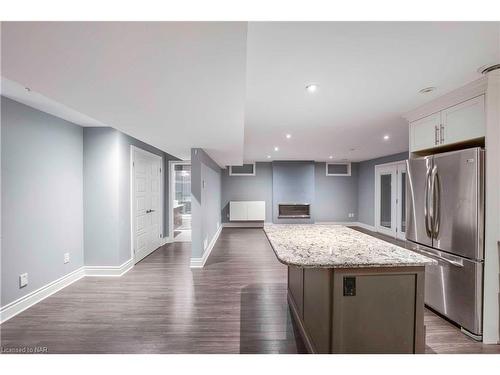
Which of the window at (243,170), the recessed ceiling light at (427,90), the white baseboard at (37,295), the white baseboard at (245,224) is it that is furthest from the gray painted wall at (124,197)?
the white baseboard at (245,224)

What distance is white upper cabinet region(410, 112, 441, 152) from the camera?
2365 millimetres

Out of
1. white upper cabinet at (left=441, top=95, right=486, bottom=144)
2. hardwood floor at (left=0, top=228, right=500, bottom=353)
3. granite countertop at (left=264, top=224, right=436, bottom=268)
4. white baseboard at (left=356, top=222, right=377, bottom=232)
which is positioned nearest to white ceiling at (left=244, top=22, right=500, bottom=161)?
white upper cabinet at (left=441, top=95, right=486, bottom=144)

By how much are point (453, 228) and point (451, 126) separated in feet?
3.32

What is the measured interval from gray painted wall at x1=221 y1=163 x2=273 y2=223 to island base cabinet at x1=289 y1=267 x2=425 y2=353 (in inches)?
255

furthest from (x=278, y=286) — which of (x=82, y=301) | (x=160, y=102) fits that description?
(x=160, y=102)

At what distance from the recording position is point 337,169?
8.10m

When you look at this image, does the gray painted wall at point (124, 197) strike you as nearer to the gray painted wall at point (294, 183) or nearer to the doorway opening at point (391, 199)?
the gray painted wall at point (294, 183)

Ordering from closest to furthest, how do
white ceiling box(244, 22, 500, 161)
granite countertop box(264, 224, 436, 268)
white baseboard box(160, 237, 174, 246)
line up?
1. white ceiling box(244, 22, 500, 161)
2. granite countertop box(264, 224, 436, 268)
3. white baseboard box(160, 237, 174, 246)

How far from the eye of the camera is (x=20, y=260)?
2420 mm

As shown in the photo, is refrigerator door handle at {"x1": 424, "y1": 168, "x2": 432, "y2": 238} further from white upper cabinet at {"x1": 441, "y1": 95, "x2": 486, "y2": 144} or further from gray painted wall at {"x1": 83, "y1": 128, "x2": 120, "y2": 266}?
gray painted wall at {"x1": 83, "y1": 128, "x2": 120, "y2": 266}

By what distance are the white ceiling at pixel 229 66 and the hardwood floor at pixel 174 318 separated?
207 cm

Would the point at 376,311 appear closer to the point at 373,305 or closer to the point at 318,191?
the point at 373,305

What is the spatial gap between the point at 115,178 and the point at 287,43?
10.6 ft

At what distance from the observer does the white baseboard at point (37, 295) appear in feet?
7.56
